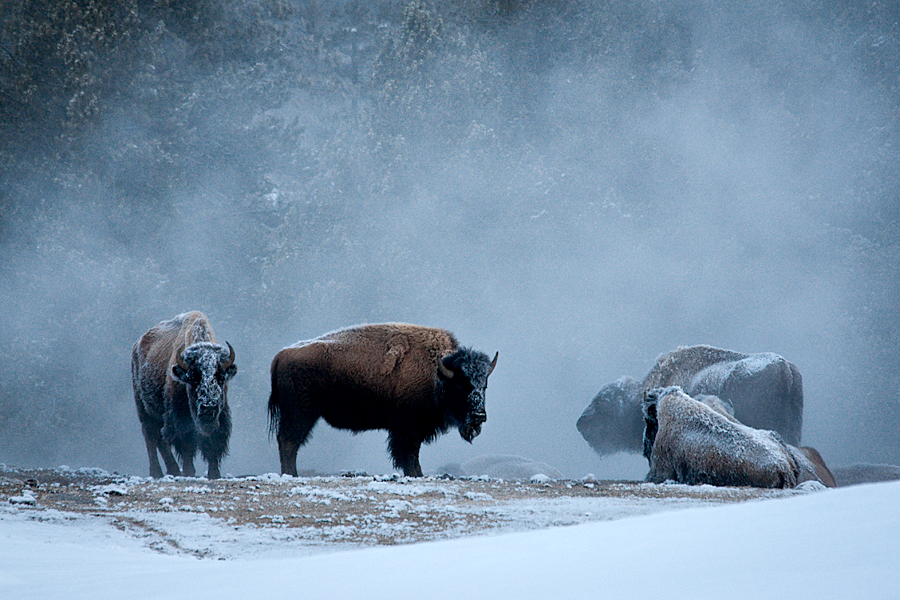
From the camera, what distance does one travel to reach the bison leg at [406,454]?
6.89m

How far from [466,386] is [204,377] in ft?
7.91

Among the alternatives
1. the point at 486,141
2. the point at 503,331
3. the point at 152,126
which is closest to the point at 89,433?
the point at 152,126

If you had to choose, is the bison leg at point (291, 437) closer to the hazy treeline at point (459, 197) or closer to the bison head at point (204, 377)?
the bison head at point (204, 377)

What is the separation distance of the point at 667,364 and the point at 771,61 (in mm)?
21237

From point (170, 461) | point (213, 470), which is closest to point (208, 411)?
point (213, 470)

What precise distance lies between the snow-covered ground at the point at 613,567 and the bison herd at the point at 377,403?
15.3 feet

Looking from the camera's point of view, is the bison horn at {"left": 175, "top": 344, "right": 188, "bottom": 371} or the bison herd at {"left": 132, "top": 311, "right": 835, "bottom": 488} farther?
the bison horn at {"left": 175, "top": 344, "right": 188, "bottom": 371}

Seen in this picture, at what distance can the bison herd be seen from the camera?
20.5 feet

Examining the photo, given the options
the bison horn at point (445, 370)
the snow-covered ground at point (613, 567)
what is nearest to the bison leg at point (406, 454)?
the bison horn at point (445, 370)

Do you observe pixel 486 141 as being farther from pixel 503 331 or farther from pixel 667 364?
pixel 667 364

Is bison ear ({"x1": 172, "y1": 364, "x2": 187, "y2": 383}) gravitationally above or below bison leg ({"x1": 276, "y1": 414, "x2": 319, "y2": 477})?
above

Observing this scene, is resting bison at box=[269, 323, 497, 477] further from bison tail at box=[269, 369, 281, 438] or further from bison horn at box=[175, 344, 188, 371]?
bison horn at box=[175, 344, 188, 371]

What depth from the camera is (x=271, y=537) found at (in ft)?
11.1

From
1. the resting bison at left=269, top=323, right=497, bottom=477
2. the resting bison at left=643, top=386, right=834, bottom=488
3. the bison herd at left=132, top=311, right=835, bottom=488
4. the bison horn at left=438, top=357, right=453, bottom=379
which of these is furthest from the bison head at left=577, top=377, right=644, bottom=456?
the bison horn at left=438, top=357, right=453, bottom=379
